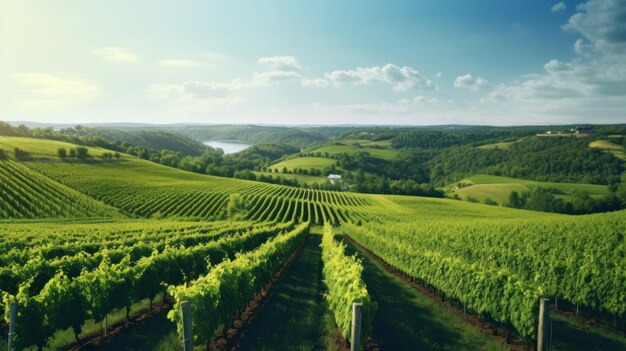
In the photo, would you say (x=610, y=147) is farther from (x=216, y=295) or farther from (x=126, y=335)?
(x=126, y=335)

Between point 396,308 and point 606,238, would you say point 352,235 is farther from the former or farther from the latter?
point 396,308

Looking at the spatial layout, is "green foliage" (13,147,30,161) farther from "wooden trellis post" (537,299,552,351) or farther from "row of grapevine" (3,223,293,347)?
"wooden trellis post" (537,299,552,351)

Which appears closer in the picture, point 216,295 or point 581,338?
point 216,295

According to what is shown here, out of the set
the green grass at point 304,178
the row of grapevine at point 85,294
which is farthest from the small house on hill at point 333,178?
the row of grapevine at point 85,294

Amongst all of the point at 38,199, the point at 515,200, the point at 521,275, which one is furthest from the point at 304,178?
the point at 521,275

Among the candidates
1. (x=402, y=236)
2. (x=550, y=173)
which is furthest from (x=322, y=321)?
(x=550, y=173)

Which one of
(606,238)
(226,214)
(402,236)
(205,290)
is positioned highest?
(205,290)
